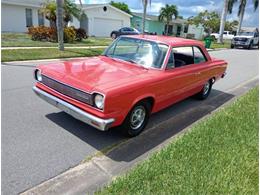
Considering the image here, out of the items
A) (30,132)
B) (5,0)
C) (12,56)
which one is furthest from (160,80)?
(5,0)

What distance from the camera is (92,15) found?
31312 mm

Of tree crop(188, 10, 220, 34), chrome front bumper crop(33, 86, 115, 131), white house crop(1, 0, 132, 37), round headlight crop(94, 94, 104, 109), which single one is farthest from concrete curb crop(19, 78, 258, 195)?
tree crop(188, 10, 220, 34)

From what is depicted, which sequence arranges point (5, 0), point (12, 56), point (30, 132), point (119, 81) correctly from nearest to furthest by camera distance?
point (119, 81) → point (30, 132) → point (12, 56) → point (5, 0)

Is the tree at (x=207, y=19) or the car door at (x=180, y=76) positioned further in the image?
the tree at (x=207, y=19)

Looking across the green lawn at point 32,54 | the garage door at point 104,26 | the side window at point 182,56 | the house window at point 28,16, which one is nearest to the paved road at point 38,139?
the side window at point 182,56

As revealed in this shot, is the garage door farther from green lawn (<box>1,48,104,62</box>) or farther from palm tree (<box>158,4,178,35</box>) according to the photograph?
green lawn (<box>1,48,104,62</box>)

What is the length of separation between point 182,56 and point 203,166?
288 cm

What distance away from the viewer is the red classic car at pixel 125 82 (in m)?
3.69

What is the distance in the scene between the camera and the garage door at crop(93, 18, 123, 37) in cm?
3206

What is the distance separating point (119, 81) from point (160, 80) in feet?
2.83

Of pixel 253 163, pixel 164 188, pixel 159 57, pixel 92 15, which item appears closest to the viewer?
pixel 164 188

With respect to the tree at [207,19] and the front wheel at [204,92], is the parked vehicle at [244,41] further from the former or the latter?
the front wheel at [204,92]

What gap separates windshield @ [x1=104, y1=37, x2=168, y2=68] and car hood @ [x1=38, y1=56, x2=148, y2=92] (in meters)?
0.19

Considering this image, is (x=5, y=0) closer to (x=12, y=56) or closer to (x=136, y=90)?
(x=12, y=56)
